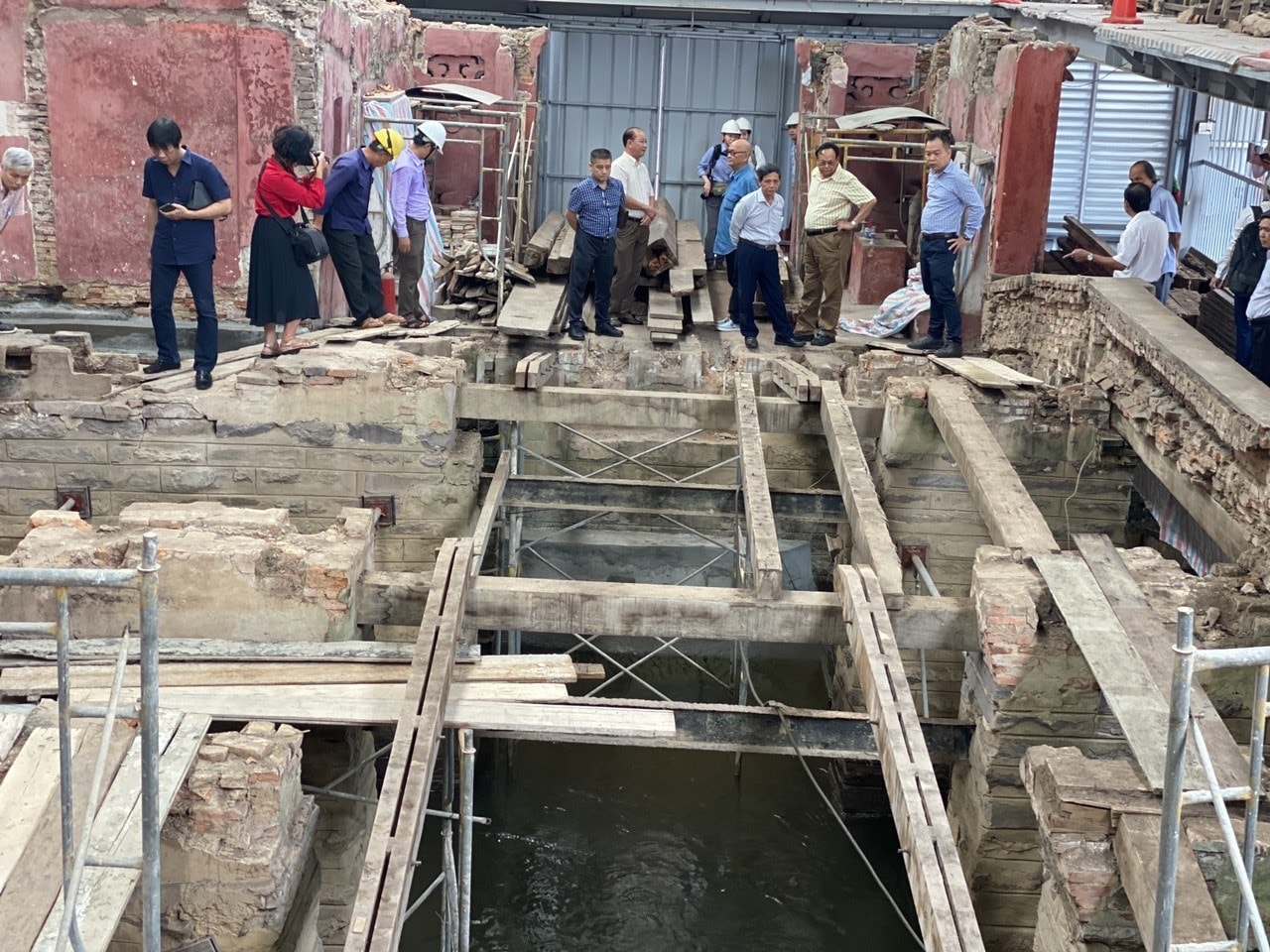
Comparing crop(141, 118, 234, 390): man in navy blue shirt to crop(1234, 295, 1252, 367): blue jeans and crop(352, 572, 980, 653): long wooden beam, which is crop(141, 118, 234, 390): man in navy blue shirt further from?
crop(1234, 295, 1252, 367): blue jeans

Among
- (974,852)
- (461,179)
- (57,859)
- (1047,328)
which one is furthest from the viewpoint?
(461,179)

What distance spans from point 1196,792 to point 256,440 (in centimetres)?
748

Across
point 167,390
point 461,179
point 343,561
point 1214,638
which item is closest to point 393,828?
point 343,561

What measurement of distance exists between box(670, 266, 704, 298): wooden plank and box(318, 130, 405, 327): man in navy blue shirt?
3.03 meters

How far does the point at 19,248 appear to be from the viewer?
1238 cm

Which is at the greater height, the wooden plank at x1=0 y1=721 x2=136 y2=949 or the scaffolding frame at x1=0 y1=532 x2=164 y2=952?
the scaffolding frame at x1=0 y1=532 x2=164 y2=952

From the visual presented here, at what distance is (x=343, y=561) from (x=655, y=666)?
5.39 m

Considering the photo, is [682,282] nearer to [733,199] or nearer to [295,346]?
[733,199]

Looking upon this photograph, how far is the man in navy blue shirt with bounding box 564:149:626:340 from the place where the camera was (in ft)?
37.9

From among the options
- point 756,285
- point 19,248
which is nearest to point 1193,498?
point 756,285

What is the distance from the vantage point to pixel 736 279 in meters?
12.5

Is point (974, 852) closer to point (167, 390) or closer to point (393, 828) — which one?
point (393, 828)

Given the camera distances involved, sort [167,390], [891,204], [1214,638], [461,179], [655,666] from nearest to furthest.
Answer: [1214,638] < [167,390] < [655,666] < [891,204] < [461,179]

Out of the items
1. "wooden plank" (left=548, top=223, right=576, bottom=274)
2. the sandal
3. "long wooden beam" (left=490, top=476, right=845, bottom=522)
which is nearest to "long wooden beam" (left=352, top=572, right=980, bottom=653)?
"long wooden beam" (left=490, top=476, right=845, bottom=522)
